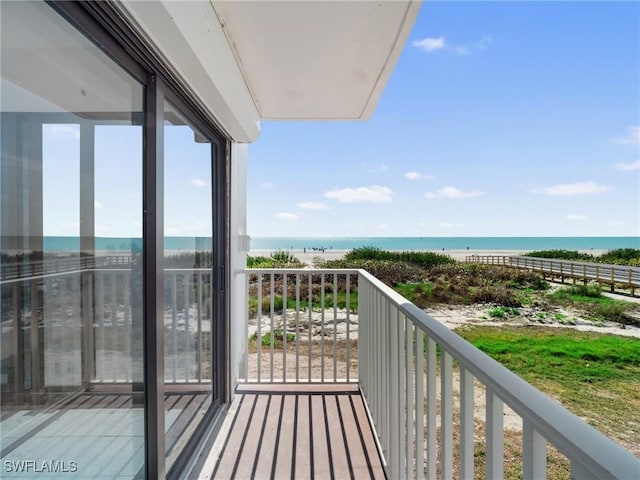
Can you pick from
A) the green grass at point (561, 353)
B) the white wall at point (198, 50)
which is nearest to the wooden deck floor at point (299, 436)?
the green grass at point (561, 353)

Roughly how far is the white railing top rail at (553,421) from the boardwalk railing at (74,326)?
103cm

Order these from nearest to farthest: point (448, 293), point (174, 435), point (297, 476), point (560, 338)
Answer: point (174, 435)
point (297, 476)
point (560, 338)
point (448, 293)

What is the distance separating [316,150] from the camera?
2131 centimetres

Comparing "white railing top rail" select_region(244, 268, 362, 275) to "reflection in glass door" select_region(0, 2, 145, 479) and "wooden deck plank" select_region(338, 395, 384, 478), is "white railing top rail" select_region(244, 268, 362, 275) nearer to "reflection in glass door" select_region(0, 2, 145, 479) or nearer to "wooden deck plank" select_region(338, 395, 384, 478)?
"wooden deck plank" select_region(338, 395, 384, 478)

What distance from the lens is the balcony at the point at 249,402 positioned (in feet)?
2.19

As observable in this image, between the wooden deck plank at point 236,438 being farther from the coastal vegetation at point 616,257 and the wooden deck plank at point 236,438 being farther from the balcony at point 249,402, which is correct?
the coastal vegetation at point 616,257

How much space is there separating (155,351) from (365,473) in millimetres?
1302

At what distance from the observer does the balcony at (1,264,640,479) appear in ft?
2.19

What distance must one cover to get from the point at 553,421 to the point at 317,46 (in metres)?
1.87

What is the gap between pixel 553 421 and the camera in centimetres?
48

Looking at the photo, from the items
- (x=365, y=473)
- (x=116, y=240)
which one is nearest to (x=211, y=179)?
(x=116, y=240)

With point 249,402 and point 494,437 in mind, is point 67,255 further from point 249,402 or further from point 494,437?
point 249,402

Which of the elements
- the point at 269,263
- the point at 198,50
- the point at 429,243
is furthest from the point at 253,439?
the point at 429,243

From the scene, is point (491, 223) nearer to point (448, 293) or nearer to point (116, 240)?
point (448, 293)
